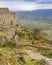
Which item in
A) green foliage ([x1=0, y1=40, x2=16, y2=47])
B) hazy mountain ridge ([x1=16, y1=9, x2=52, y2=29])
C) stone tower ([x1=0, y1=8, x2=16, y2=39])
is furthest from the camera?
hazy mountain ridge ([x1=16, y1=9, x2=52, y2=29])

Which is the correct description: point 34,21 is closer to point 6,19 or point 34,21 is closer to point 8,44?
point 6,19

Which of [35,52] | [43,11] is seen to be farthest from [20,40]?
[43,11]

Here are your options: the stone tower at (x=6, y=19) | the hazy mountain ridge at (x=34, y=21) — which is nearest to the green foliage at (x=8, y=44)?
the stone tower at (x=6, y=19)

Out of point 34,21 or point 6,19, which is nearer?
point 6,19

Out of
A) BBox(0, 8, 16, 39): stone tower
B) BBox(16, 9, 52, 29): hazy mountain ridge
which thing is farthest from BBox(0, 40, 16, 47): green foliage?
BBox(16, 9, 52, 29): hazy mountain ridge

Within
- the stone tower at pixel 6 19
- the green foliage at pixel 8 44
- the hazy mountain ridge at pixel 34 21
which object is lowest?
the hazy mountain ridge at pixel 34 21

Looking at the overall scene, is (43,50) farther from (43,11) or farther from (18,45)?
(43,11)

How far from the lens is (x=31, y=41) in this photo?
4353 cm

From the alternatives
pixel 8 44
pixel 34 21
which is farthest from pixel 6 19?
pixel 34 21

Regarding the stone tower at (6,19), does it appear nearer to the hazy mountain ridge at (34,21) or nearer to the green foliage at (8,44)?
the green foliage at (8,44)

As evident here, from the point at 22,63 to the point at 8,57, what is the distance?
3.61ft

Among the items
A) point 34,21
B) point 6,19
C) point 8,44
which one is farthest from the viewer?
point 34,21

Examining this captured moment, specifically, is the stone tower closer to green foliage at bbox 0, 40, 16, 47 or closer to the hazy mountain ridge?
green foliage at bbox 0, 40, 16, 47

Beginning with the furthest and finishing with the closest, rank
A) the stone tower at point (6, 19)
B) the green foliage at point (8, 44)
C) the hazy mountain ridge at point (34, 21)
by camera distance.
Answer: the hazy mountain ridge at point (34, 21)
the stone tower at point (6, 19)
the green foliage at point (8, 44)
